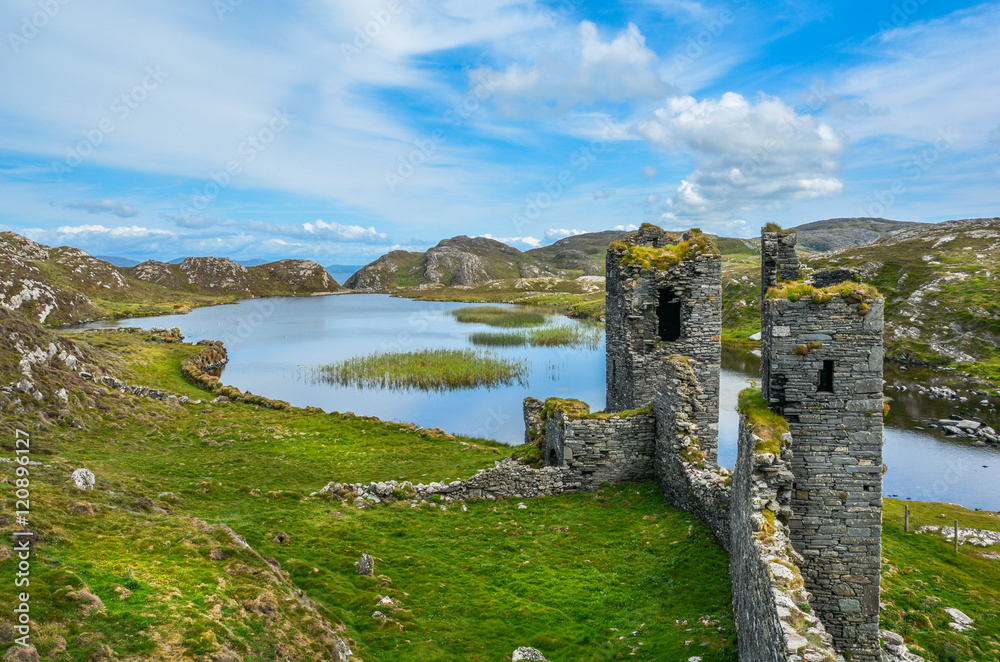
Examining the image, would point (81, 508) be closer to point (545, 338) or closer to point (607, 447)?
point (607, 447)

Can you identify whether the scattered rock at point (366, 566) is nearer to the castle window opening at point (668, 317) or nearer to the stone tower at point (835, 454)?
the stone tower at point (835, 454)

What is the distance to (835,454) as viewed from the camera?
12.0 m

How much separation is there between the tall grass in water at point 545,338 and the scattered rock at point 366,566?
6198cm

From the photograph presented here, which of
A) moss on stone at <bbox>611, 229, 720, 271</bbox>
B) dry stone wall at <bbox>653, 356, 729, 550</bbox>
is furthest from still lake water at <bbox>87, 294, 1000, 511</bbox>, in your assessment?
dry stone wall at <bbox>653, 356, 729, 550</bbox>

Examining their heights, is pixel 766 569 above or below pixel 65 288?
below

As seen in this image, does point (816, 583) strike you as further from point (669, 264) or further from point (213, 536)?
point (213, 536)

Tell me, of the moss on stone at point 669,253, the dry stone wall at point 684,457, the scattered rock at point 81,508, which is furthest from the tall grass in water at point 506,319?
the scattered rock at point 81,508

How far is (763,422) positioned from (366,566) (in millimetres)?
10238

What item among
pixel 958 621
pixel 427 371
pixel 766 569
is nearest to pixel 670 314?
pixel 958 621

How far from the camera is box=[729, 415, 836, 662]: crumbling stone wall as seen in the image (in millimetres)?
6586

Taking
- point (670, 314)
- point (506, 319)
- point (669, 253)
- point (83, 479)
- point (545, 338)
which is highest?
point (669, 253)

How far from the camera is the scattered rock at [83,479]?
1341 cm

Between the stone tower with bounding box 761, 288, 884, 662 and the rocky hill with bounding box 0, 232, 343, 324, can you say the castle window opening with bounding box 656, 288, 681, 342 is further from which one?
the rocky hill with bounding box 0, 232, 343, 324

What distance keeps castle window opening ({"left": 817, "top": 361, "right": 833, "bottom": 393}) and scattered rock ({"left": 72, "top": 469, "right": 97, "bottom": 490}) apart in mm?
18329
